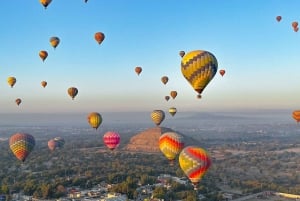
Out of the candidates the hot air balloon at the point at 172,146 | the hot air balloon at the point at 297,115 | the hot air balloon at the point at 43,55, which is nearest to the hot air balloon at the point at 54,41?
the hot air balloon at the point at 43,55

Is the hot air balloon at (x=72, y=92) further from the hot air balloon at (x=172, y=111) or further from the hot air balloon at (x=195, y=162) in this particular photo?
the hot air balloon at (x=195, y=162)

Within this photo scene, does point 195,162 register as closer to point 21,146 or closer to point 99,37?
point 21,146

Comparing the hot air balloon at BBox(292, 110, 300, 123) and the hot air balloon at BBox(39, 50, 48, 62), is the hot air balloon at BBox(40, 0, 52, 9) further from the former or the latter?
the hot air balloon at BBox(292, 110, 300, 123)

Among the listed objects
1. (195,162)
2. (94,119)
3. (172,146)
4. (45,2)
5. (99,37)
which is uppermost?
(45,2)

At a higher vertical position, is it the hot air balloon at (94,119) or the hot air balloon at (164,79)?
the hot air balloon at (164,79)

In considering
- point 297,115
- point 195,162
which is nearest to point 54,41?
point 195,162

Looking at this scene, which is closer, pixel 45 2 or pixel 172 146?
pixel 172 146


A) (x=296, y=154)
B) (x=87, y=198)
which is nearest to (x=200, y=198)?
(x=87, y=198)

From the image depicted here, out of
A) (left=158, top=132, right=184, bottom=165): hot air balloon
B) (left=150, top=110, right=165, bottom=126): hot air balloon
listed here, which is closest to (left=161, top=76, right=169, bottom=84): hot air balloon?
(left=150, top=110, right=165, bottom=126): hot air balloon
